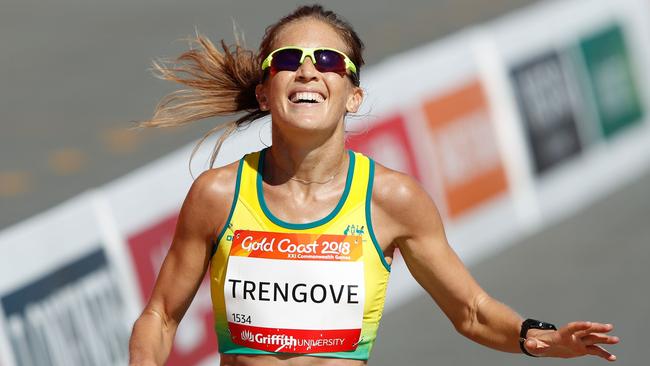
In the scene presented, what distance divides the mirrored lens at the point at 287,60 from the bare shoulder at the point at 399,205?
46 cm

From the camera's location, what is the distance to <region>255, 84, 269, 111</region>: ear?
452cm

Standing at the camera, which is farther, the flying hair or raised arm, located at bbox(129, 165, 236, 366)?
the flying hair

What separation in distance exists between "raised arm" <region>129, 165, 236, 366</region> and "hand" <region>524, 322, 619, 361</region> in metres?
1.02

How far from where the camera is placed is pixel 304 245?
173 inches

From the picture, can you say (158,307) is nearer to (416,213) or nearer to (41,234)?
(416,213)

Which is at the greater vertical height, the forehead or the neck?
the forehead

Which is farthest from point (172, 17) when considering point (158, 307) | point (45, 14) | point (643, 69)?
point (158, 307)

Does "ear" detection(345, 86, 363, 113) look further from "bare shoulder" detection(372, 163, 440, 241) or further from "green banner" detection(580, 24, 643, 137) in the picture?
"green banner" detection(580, 24, 643, 137)

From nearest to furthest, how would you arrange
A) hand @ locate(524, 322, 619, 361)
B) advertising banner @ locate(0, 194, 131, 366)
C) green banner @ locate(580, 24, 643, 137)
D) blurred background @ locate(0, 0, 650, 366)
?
hand @ locate(524, 322, 619, 361) → advertising banner @ locate(0, 194, 131, 366) → blurred background @ locate(0, 0, 650, 366) → green banner @ locate(580, 24, 643, 137)

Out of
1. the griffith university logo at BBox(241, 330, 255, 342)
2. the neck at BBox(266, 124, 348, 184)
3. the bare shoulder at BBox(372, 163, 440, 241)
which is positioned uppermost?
the neck at BBox(266, 124, 348, 184)

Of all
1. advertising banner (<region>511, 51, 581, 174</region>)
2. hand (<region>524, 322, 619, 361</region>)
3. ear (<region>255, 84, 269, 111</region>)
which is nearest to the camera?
hand (<region>524, 322, 619, 361</region>)

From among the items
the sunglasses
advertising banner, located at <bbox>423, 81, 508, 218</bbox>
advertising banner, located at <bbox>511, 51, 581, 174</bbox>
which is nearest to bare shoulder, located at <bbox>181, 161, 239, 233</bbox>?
the sunglasses

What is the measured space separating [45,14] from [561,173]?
235 inches

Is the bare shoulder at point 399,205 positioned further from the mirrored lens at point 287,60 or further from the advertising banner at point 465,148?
the advertising banner at point 465,148
